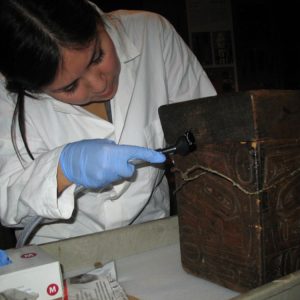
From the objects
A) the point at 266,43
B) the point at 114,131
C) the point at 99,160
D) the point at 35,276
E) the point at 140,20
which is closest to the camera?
the point at 35,276

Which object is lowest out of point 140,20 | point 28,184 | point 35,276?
point 35,276

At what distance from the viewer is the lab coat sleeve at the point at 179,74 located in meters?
1.02

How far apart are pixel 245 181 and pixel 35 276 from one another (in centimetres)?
37

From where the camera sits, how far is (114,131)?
90cm

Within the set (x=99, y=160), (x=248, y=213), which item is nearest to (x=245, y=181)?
(x=248, y=213)

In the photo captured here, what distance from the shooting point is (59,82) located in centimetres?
70

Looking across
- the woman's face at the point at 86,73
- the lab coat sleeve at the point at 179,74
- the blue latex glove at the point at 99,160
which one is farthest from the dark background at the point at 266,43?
the blue latex glove at the point at 99,160

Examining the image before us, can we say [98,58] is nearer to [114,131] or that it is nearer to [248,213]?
[114,131]

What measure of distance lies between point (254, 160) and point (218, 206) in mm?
131

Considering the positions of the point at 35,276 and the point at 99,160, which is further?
the point at 99,160

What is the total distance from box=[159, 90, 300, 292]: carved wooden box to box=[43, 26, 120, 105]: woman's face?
0.19 meters

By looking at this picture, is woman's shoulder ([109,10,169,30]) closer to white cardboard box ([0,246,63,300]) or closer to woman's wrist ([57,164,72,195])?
woman's wrist ([57,164,72,195])

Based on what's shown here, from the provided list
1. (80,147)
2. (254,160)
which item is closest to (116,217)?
(80,147)

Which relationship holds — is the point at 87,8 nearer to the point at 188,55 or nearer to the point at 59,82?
the point at 59,82
